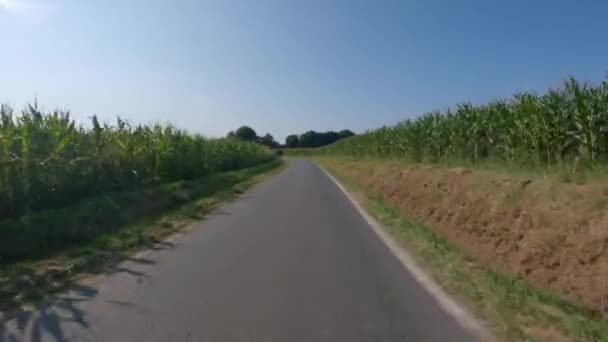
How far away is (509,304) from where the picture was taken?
20.1 feet

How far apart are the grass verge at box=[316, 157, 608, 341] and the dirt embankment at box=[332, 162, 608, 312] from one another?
0.75 metres

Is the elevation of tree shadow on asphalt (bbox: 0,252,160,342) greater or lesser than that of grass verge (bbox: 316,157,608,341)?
greater

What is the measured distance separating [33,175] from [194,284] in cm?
856

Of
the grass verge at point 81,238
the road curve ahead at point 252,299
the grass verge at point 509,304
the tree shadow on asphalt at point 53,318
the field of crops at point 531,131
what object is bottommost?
the grass verge at point 509,304

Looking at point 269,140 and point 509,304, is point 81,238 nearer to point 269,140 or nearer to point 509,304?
point 509,304

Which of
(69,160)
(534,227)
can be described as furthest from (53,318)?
(69,160)

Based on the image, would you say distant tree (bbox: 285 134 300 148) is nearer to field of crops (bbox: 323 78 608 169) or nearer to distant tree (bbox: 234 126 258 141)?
distant tree (bbox: 234 126 258 141)

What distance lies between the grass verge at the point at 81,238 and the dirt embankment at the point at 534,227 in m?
6.47

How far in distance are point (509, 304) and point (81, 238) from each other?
8.59m

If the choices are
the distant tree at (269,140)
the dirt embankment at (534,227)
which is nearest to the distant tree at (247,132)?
the distant tree at (269,140)

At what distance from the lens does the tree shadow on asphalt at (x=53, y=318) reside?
5156 millimetres

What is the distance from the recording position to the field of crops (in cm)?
1329

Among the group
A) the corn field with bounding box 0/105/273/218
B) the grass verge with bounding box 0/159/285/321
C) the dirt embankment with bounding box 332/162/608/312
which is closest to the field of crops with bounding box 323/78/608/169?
the dirt embankment with bounding box 332/162/608/312

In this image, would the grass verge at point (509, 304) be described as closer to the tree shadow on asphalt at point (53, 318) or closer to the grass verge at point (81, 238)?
the tree shadow on asphalt at point (53, 318)
